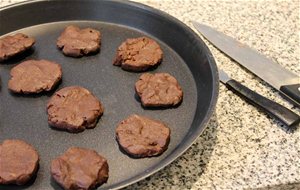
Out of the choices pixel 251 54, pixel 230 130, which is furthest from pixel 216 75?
pixel 251 54

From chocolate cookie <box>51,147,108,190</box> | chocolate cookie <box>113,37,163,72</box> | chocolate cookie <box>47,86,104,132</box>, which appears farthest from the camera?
chocolate cookie <box>113,37,163,72</box>

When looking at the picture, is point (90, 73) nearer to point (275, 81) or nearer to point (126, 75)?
point (126, 75)

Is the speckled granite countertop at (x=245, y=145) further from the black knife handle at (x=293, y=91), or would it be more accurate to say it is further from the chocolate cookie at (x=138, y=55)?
the chocolate cookie at (x=138, y=55)

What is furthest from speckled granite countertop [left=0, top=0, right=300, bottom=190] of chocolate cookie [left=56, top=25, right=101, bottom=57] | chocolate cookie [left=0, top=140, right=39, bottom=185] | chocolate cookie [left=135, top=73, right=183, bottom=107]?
chocolate cookie [left=56, top=25, right=101, bottom=57]

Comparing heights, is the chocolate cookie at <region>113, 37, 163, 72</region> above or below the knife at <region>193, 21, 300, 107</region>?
below

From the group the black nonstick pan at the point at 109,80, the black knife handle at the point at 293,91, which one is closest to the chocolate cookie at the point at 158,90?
the black nonstick pan at the point at 109,80

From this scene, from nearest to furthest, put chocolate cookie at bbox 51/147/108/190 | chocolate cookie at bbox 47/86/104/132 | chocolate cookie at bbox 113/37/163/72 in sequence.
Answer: chocolate cookie at bbox 51/147/108/190 < chocolate cookie at bbox 47/86/104/132 < chocolate cookie at bbox 113/37/163/72

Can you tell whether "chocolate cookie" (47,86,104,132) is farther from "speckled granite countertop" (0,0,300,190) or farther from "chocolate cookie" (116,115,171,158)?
"speckled granite countertop" (0,0,300,190)
